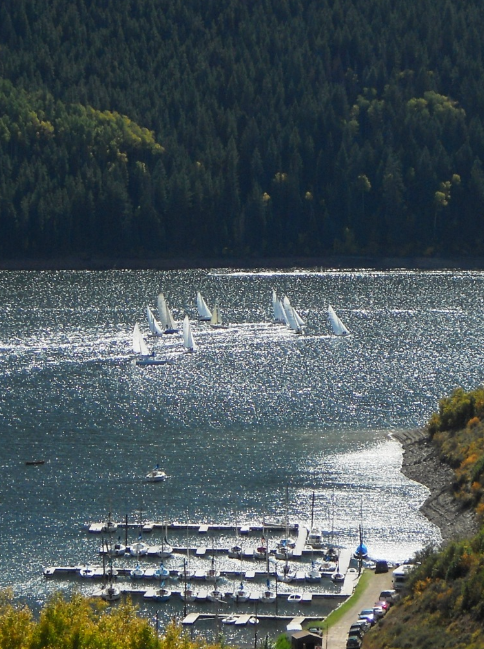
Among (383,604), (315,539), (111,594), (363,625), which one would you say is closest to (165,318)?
(315,539)

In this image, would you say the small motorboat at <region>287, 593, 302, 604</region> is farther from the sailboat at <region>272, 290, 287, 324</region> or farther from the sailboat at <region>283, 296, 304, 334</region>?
the sailboat at <region>272, 290, 287, 324</region>

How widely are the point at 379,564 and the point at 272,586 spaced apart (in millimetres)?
5393

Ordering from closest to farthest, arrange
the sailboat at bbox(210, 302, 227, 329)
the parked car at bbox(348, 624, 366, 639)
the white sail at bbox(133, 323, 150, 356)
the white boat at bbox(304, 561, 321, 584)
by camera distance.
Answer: the parked car at bbox(348, 624, 366, 639)
the white boat at bbox(304, 561, 321, 584)
the white sail at bbox(133, 323, 150, 356)
the sailboat at bbox(210, 302, 227, 329)

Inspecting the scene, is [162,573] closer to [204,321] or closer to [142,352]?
[142,352]

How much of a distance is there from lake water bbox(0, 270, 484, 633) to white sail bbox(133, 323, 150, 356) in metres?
1.14

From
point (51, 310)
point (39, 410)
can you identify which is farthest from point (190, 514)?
point (51, 310)

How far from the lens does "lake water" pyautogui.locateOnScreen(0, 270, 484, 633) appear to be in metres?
81.6

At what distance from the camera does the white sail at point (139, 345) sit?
13412 cm

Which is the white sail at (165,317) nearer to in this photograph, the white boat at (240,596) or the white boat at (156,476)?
the white boat at (156,476)

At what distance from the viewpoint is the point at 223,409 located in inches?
4373

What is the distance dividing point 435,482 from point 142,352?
52341 mm

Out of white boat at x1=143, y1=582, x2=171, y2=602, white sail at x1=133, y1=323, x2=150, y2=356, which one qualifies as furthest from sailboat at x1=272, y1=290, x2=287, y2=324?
white boat at x1=143, y1=582, x2=171, y2=602

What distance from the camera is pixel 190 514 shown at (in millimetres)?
81750

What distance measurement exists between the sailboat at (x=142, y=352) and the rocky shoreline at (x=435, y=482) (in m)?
36.7
